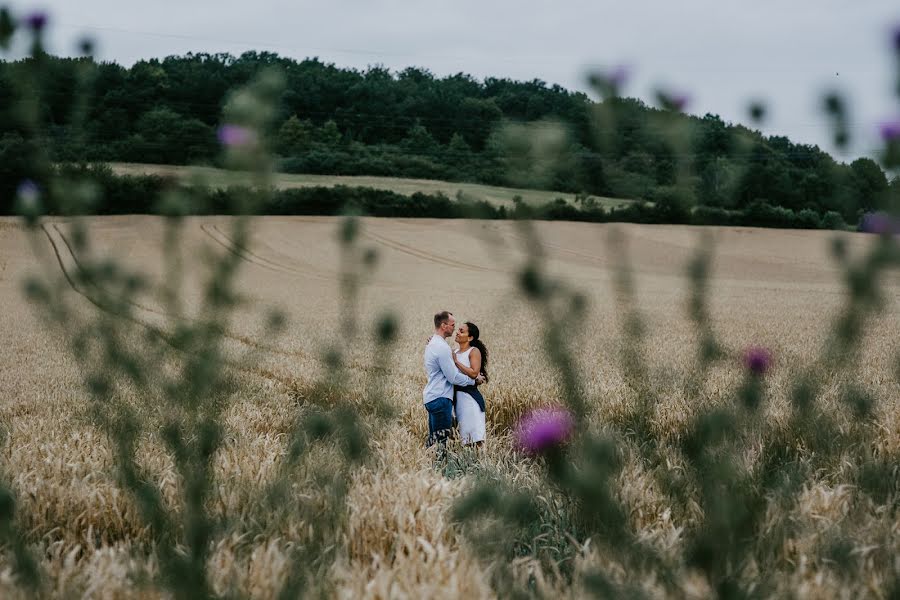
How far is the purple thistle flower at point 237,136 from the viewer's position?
2.96 ft

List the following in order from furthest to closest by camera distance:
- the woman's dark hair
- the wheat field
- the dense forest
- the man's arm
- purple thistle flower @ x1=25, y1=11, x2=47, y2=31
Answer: the woman's dark hair
the man's arm
the wheat field
purple thistle flower @ x1=25, y1=11, x2=47, y2=31
the dense forest

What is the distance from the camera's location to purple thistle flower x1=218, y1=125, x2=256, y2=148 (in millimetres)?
903

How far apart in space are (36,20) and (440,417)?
4694 millimetres

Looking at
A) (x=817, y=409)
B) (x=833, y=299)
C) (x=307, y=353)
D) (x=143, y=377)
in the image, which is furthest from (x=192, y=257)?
(x=833, y=299)

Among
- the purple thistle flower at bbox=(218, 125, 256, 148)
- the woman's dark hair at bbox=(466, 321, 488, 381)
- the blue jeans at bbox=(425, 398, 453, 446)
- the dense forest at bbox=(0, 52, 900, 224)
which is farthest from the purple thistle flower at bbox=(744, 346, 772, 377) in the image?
the woman's dark hair at bbox=(466, 321, 488, 381)

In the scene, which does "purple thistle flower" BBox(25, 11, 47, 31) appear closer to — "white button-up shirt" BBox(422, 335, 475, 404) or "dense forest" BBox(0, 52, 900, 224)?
"dense forest" BBox(0, 52, 900, 224)

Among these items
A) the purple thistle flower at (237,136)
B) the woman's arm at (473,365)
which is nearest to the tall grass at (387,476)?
the purple thistle flower at (237,136)

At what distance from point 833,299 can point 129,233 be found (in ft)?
81.6

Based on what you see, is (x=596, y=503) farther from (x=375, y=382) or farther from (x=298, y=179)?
(x=298, y=179)

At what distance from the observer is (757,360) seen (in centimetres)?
134

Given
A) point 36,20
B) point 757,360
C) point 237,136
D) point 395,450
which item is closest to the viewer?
point 237,136

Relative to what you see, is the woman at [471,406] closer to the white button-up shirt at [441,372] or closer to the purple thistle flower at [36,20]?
the white button-up shirt at [441,372]

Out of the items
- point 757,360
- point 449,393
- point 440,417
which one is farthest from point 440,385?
point 757,360

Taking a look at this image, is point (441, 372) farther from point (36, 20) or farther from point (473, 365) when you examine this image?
point (36, 20)
